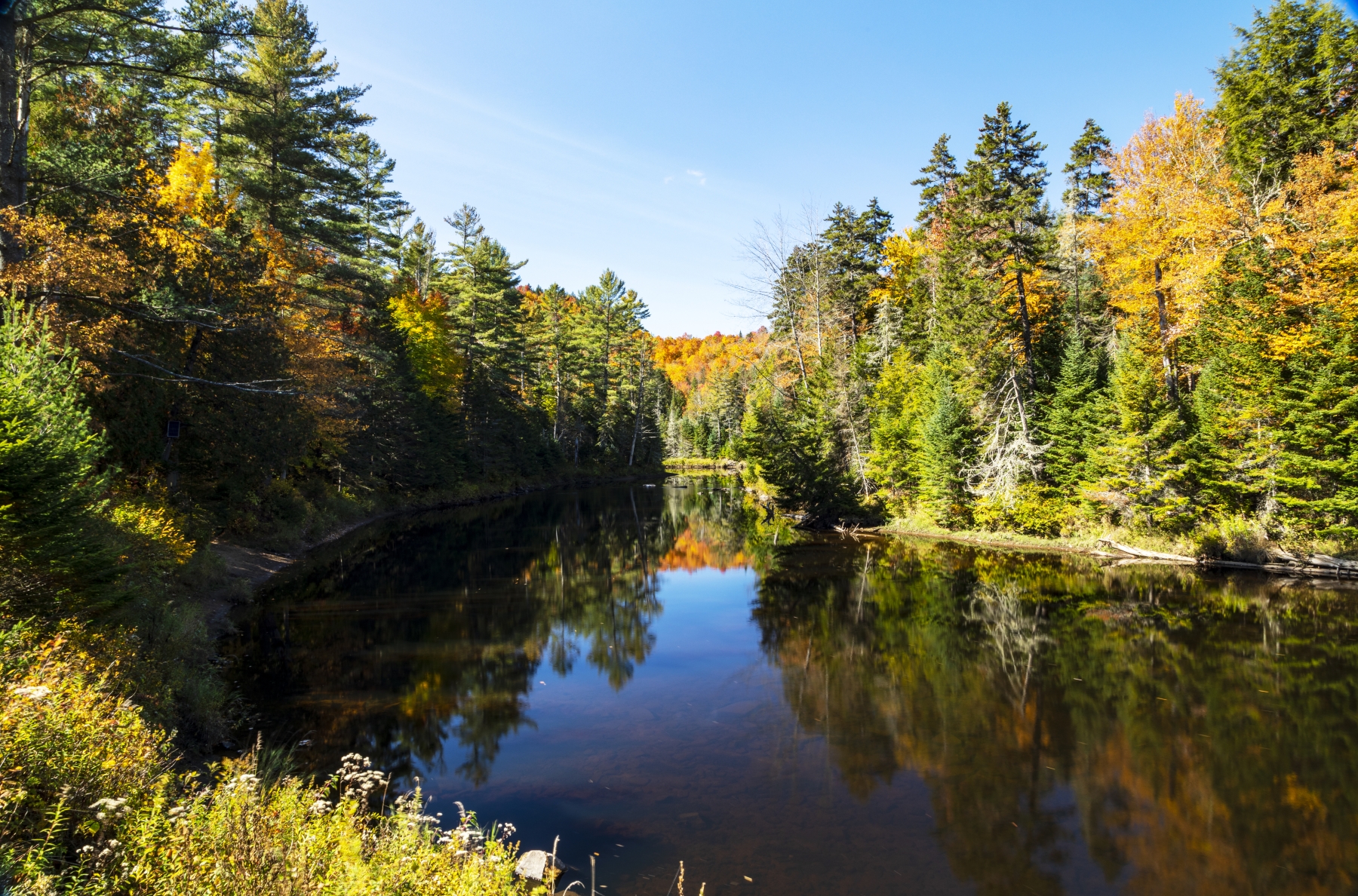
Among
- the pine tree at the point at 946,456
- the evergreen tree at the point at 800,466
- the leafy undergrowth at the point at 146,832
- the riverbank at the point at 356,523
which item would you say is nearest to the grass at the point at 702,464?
the riverbank at the point at 356,523

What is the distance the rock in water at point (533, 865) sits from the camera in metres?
5.82

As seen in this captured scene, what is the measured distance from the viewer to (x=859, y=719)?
9805 mm

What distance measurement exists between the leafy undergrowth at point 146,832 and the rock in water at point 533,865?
89 centimetres

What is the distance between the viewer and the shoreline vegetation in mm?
5047

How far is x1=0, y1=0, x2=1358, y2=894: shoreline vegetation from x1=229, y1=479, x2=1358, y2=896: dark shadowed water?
5.19 feet

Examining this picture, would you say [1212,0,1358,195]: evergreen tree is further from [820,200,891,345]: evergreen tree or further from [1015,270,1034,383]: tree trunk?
[820,200,891,345]: evergreen tree

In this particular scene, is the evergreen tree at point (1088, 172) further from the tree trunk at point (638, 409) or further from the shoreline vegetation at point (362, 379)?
the tree trunk at point (638, 409)

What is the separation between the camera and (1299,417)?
1836 centimetres

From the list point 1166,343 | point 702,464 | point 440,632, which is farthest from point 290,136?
point 702,464

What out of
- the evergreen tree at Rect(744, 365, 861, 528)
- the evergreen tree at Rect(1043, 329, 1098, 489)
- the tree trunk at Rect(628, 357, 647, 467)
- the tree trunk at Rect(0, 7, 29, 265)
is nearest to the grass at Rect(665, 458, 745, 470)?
the tree trunk at Rect(628, 357, 647, 467)

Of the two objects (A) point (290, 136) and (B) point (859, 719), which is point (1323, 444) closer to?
(B) point (859, 719)

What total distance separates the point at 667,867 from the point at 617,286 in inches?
2226

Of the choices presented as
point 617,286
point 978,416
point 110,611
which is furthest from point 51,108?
point 617,286

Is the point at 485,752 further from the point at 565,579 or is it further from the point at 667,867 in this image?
the point at 565,579
